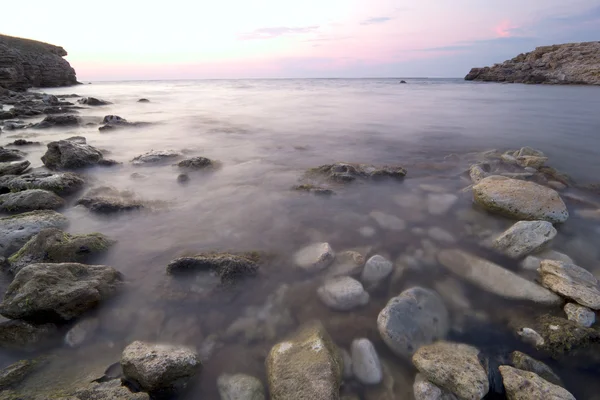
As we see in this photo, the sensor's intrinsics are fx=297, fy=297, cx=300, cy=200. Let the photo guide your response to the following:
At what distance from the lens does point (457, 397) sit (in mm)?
1976

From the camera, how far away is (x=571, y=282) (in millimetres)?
2705

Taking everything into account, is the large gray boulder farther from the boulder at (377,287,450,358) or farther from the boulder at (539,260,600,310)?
the boulder at (539,260,600,310)

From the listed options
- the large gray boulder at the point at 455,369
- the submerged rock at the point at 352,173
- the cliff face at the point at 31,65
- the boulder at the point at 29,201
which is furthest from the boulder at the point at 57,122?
the cliff face at the point at 31,65

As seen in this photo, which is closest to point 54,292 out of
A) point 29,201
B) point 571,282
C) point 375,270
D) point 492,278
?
point 29,201

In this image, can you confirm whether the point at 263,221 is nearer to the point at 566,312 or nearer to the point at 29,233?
the point at 29,233

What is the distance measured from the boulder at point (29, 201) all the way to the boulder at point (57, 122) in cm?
896

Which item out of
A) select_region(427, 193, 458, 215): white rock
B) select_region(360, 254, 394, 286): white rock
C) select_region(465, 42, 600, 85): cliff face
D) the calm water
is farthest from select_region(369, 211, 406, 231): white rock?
select_region(465, 42, 600, 85): cliff face

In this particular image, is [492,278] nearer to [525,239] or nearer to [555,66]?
[525,239]

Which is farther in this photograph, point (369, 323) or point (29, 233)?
point (29, 233)

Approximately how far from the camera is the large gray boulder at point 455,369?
1963 mm

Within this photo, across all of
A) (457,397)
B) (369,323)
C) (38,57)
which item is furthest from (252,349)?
(38,57)

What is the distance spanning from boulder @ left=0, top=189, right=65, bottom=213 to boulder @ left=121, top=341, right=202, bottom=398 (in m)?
3.44

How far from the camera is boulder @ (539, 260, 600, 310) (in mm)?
2564

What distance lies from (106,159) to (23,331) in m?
5.58
